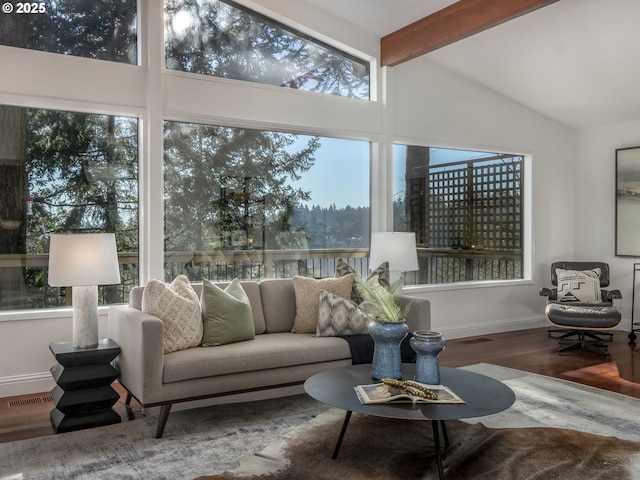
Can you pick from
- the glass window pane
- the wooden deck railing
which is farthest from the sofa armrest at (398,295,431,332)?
the glass window pane

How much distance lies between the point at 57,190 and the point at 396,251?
2744 millimetres

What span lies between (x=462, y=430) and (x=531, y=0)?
3.20 meters

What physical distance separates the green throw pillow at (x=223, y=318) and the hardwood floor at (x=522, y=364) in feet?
2.27

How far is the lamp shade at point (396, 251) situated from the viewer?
445cm

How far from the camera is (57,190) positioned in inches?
161

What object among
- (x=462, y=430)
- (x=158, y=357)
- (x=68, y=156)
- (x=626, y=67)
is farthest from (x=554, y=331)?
(x=68, y=156)

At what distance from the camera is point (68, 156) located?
13.5 feet

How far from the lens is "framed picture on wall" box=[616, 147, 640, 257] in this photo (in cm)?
618

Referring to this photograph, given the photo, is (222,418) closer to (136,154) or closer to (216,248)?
(216,248)

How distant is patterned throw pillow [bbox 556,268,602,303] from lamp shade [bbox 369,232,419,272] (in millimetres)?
2238

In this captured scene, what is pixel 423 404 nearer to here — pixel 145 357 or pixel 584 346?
pixel 145 357

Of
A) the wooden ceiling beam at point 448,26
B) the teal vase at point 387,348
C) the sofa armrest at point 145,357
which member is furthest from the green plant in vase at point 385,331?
the wooden ceiling beam at point 448,26

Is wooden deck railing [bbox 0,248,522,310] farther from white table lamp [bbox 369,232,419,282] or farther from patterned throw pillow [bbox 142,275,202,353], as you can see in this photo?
patterned throw pillow [bbox 142,275,202,353]

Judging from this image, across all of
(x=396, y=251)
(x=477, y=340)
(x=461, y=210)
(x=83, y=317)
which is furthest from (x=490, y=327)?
(x=83, y=317)
